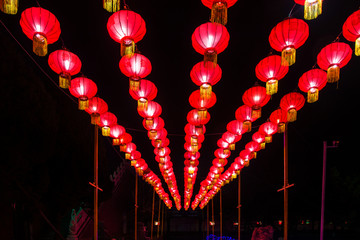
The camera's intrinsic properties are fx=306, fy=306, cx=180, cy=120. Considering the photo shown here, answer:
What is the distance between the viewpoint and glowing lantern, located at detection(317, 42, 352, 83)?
4.18 m

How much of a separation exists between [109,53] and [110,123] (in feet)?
5.16

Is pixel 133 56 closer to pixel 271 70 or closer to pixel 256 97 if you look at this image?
pixel 271 70

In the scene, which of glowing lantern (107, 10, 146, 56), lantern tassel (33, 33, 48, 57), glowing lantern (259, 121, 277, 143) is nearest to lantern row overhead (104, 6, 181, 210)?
glowing lantern (107, 10, 146, 56)

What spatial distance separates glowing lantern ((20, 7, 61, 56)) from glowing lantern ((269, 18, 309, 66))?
9.22 feet

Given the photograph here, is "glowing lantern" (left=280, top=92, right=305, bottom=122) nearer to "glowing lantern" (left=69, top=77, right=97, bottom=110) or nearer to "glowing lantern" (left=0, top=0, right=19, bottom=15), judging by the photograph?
"glowing lantern" (left=69, top=77, right=97, bottom=110)

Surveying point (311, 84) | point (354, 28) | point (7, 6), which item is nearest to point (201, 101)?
point (311, 84)

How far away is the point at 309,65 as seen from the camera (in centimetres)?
743

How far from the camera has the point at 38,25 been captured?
3.72m

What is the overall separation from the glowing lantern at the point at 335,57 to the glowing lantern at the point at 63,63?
3.62 metres

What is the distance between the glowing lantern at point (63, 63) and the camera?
→ 14.7 feet

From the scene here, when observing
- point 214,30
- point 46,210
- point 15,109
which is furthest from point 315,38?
point 46,210

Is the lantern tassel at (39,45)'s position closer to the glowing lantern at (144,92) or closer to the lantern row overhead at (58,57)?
the lantern row overhead at (58,57)

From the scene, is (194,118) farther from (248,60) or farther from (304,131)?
(304,131)

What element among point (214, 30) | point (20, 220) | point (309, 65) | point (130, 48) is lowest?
point (20, 220)
